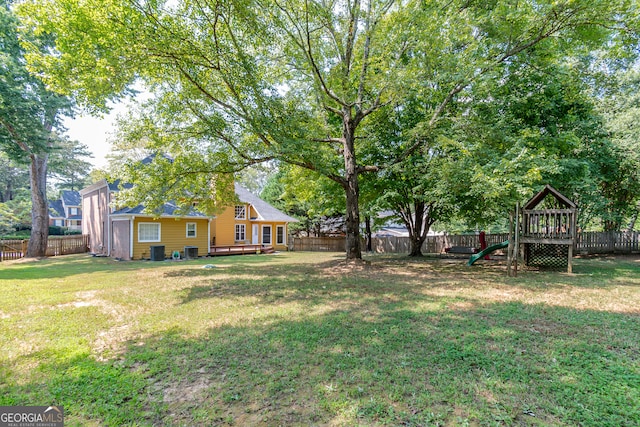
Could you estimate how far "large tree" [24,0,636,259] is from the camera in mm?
7156

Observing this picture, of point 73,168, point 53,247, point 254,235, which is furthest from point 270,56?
point 73,168

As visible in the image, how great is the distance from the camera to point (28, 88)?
15.3 m

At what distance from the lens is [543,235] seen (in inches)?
411

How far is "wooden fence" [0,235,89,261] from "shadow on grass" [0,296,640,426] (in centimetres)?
1909

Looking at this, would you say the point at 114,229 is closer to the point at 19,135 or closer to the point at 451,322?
the point at 19,135

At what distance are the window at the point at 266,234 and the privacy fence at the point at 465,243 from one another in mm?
2273

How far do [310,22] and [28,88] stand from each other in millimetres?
15600

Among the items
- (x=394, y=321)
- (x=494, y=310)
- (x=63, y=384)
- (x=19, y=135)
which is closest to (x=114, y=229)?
(x=19, y=135)

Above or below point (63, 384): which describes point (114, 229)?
above

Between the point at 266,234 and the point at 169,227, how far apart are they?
8.12 meters

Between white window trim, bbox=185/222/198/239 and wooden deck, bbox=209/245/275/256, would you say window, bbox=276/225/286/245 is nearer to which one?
wooden deck, bbox=209/245/275/256

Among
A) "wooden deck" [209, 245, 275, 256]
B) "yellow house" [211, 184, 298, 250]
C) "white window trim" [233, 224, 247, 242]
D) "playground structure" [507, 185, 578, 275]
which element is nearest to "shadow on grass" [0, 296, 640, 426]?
"playground structure" [507, 185, 578, 275]

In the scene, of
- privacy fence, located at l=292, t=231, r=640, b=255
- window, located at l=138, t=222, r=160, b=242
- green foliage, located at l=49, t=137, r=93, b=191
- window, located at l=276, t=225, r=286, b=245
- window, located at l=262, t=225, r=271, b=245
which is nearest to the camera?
window, located at l=138, t=222, r=160, b=242

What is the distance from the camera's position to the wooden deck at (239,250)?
1908 centimetres
